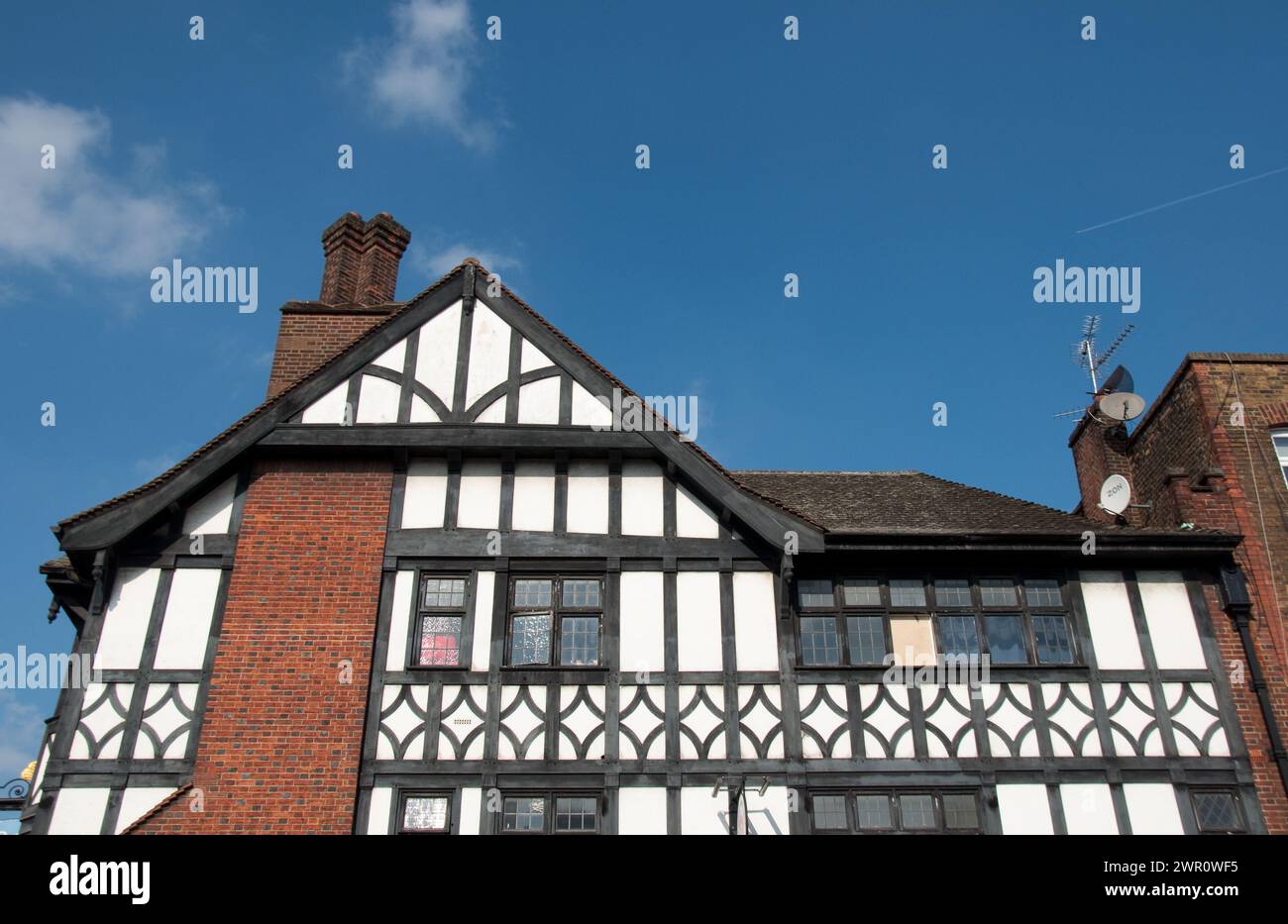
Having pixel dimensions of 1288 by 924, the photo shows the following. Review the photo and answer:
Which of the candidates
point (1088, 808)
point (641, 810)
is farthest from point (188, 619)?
point (1088, 808)

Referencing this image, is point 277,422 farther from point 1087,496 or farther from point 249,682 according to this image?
point 1087,496

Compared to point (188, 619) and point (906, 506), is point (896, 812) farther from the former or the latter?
point (188, 619)

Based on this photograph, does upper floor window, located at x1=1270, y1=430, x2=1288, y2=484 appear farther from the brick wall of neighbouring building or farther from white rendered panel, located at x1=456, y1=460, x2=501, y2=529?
white rendered panel, located at x1=456, y1=460, x2=501, y2=529

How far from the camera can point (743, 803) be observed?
40.1 ft

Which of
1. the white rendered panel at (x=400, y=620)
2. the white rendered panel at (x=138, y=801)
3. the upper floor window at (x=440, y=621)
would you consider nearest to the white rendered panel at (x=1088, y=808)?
the upper floor window at (x=440, y=621)

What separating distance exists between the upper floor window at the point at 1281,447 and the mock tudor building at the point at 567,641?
6.08 ft

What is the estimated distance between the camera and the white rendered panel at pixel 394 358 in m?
14.6

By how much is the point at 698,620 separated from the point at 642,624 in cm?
68

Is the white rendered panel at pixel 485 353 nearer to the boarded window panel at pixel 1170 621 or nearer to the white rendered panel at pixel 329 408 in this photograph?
the white rendered panel at pixel 329 408

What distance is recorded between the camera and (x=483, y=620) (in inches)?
521

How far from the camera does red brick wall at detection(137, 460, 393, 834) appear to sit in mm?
11938
